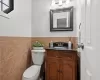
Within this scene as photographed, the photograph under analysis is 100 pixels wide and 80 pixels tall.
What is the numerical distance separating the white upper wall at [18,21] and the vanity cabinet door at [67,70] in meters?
1.13

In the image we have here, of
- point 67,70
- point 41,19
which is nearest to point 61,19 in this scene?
point 41,19

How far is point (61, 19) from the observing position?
2.98 meters

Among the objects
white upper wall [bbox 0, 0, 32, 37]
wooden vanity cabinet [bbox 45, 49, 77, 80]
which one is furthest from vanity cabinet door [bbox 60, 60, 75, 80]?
white upper wall [bbox 0, 0, 32, 37]

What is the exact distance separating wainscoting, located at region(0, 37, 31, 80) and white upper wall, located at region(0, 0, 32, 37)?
0.40ft

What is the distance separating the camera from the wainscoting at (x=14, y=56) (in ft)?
6.89

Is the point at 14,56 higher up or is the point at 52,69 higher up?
the point at 14,56

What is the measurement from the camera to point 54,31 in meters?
3.07

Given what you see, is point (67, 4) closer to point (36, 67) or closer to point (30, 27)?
point (30, 27)

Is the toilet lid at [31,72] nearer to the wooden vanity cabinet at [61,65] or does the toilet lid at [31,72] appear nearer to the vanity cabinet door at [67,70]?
the wooden vanity cabinet at [61,65]

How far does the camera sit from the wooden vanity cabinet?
94.7 inches

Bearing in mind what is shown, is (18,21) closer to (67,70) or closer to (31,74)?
(31,74)

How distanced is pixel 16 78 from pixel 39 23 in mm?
1457

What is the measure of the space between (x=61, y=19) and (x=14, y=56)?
4.50ft

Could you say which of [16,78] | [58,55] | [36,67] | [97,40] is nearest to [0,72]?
[16,78]
